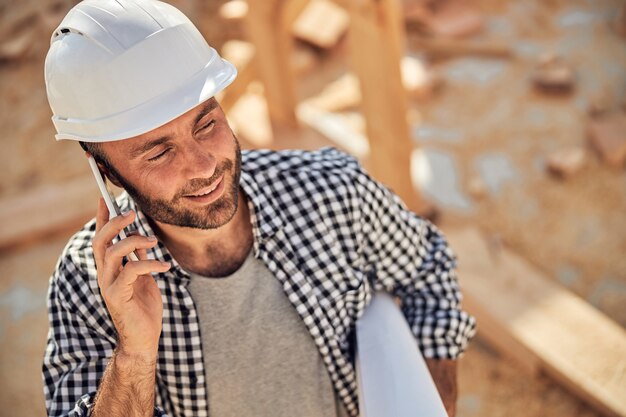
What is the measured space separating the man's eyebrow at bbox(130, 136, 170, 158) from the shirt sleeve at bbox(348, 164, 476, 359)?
2.32 feet

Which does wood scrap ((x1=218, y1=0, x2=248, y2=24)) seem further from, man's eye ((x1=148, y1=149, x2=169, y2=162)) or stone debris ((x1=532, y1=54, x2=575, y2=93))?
man's eye ((x1=148, y1=149, x2=169, y2=162))

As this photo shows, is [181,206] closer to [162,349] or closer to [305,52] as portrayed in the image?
[162,349]

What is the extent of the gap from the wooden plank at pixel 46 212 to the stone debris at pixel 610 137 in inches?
146

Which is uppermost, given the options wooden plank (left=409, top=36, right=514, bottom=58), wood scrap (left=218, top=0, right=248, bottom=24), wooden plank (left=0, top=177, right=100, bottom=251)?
wood scrap (left=218, top=0, right=248, bottom=24)

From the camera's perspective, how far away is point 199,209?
2.05 metres

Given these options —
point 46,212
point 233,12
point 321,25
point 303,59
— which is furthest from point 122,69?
point 233,12

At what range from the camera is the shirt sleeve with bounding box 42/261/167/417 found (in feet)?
6.72

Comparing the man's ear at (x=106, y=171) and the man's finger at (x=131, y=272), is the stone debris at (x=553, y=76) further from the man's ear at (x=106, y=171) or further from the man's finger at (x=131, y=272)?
the man's finger at (x=131, y=272)

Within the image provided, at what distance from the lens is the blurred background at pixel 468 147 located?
361 cm

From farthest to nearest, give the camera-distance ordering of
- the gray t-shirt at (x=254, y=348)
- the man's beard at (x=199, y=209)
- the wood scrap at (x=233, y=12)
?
1. the wood scrap at (x=233, y=12)
2. the gray t-shirt at (x=254, y=348)
3. the man's beard at (x=199, y=209)

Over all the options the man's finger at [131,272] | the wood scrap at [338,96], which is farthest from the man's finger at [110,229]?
the wood scrap at [338,96]

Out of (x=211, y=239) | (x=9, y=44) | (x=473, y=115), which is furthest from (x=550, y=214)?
(x=9, y=44)

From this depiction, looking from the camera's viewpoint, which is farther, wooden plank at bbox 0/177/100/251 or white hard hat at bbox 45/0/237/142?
wooden plank at bbox 0/177/100/251

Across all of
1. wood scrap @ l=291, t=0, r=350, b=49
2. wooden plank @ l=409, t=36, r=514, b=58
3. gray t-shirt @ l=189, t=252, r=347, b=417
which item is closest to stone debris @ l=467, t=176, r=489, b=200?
wooden plank @ l=409, t=36, r=514, b=58
